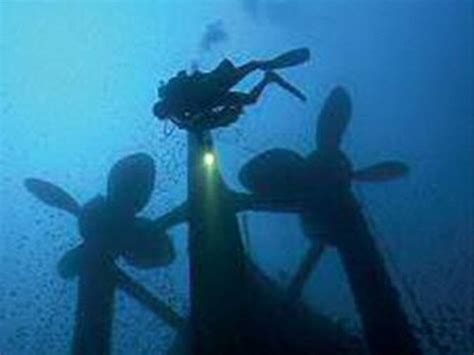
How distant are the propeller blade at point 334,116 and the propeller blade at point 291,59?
208 centimetres

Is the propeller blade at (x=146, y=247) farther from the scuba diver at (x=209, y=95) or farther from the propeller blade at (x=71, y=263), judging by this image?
the scuba diver at (x=209, y=95)

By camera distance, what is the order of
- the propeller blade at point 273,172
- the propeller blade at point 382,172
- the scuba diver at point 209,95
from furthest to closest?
the propeller blade at point 273,172
the propeller blade at point 382,172
the scuba diver at point 209,95

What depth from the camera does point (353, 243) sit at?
27.5 metres

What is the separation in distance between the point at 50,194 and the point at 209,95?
6798 millimetres

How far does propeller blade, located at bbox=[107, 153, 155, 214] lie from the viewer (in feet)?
80.8

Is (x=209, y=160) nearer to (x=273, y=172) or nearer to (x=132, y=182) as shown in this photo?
(x=273, y=172)

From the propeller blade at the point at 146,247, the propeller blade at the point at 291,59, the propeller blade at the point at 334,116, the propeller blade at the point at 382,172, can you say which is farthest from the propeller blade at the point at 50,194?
the propeller blade at the point at 382,172

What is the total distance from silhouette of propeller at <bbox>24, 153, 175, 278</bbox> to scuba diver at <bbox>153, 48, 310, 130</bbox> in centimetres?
198

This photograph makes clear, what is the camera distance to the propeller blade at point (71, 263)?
85.0 ft

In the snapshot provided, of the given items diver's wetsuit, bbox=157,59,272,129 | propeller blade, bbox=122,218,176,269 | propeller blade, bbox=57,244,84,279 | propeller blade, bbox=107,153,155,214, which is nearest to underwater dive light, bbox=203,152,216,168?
diver's wetsuit, bbox=157,59,272,129

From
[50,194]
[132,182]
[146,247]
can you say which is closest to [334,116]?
[132,182]

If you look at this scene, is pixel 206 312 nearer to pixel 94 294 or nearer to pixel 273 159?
pixel 94 294

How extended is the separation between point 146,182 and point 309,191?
6.96 meters

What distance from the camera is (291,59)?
2383 centimetres
